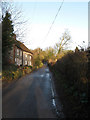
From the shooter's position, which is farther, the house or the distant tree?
the house

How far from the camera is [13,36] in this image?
1302 centimetres

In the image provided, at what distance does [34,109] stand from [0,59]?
28.4ft

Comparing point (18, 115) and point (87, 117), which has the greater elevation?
point (87, 117)

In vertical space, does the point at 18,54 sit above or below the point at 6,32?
below

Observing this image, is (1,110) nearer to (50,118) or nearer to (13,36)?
(50,118)

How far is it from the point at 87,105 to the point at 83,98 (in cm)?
24

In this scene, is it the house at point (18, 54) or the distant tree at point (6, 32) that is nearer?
the distant tree at point (6, 32)

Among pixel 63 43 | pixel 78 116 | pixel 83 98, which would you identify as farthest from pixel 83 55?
pixel 63 43

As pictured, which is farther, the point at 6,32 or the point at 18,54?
the point at 18,54

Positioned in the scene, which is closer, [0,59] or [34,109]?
[34,109]

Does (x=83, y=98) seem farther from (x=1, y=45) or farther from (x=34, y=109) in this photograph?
(x=1, y=45)

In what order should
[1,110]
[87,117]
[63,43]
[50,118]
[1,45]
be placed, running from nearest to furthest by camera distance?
[87,117] → [50,118] → [1,110] → [1,45] → [63,43]

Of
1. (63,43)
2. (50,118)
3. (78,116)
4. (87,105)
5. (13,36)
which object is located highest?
(63,43)

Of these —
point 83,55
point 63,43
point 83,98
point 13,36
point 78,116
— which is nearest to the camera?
point 78,116
